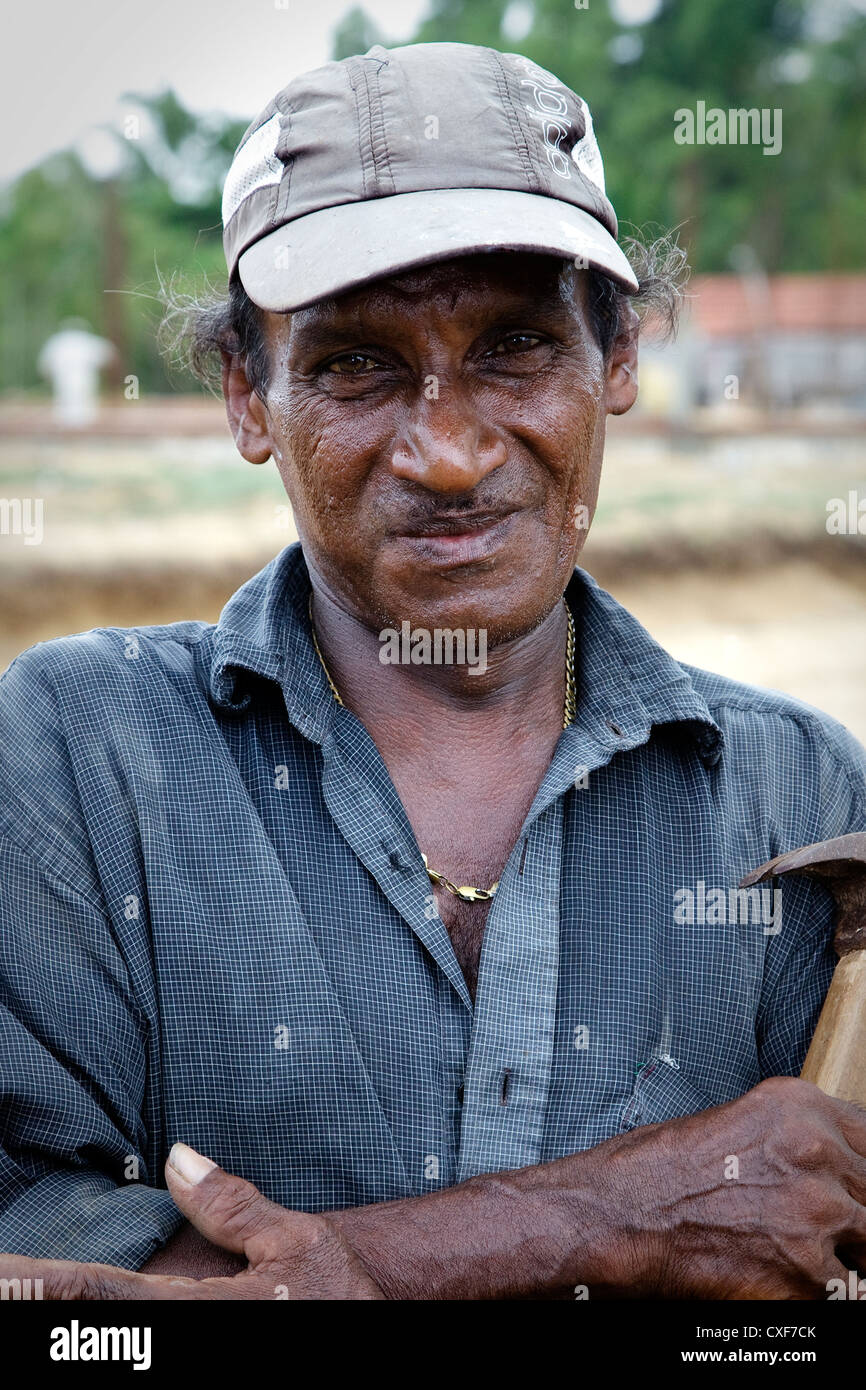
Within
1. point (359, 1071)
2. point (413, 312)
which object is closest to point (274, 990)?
point (359, 1071)

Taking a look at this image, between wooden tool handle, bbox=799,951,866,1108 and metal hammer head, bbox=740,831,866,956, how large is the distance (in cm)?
5

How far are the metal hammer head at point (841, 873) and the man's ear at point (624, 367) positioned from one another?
0.79 metres

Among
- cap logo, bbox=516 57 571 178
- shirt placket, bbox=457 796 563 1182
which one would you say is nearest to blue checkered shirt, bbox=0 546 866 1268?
shirt placket, bbox=457 796 563 1182

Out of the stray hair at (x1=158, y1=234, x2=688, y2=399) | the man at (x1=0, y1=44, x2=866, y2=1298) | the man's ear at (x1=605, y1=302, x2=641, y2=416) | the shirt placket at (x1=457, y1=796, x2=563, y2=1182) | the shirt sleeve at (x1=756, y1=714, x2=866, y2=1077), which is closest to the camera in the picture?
the man at (x1=0, y1=44, x2=866, y2=1298)

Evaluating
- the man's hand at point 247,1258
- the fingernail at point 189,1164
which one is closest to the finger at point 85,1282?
the man's hand at point 247,1258

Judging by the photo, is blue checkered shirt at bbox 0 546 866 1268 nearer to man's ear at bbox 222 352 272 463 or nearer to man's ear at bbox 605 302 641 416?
man's ear at bbox 222 352 272 463

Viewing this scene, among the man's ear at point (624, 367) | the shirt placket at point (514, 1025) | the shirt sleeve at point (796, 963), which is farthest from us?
the man's ear at point (624, 367)

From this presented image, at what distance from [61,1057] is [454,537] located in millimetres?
856

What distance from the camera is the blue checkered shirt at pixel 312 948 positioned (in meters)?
1.76

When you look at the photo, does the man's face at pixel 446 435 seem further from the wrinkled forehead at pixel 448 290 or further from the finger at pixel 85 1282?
the finger at pixel 85 1282

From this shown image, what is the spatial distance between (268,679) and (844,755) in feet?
3.02

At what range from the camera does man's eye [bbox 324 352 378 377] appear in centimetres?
193

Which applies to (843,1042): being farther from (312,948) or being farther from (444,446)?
(444,446)
